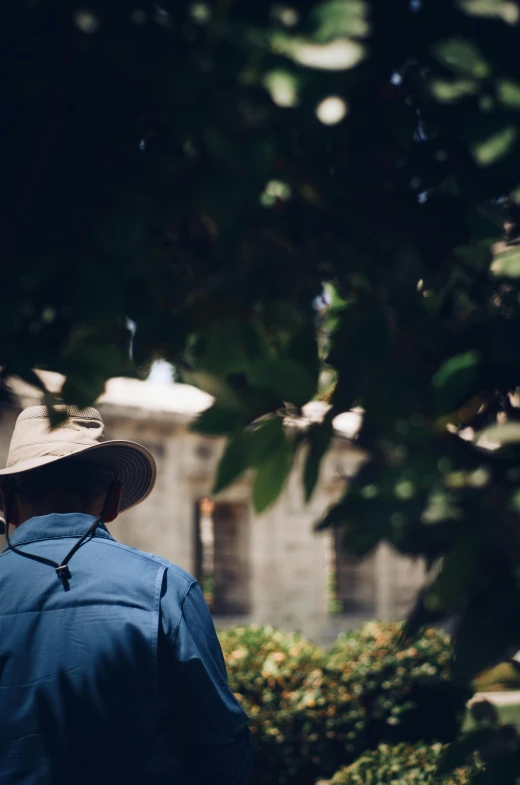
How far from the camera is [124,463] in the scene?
267 centimetres

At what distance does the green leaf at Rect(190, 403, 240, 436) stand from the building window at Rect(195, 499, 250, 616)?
10.0m

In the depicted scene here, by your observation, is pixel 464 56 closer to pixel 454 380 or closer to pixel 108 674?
pixel 454 380

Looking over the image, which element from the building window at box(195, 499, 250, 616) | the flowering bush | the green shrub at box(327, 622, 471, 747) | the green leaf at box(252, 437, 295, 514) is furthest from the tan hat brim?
the building window at box(195, 499, 250, 616)

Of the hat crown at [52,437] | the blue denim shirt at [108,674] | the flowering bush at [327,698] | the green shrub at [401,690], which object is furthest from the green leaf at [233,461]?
the green shrub at [401,690]

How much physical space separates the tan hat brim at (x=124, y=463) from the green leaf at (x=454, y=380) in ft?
4.72

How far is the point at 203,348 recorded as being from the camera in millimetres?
1203

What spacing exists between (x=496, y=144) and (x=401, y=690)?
5.85 meters

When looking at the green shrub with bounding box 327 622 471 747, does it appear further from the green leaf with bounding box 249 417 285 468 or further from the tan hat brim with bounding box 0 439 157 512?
the green leaf with bounding box 249 417 285 468

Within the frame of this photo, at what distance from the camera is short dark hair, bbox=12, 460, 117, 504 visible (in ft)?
7.45

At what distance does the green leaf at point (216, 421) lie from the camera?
102cm

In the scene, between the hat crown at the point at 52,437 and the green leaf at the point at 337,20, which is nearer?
the green leaf at the point at 337,20

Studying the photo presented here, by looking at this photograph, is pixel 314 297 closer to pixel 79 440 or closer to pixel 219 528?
pixel 79 440

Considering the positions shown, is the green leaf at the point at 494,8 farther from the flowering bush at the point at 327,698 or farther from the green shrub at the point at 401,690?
the green shrub at the point at 401,690

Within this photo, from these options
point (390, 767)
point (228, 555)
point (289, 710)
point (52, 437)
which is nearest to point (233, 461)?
point (52, 437)
